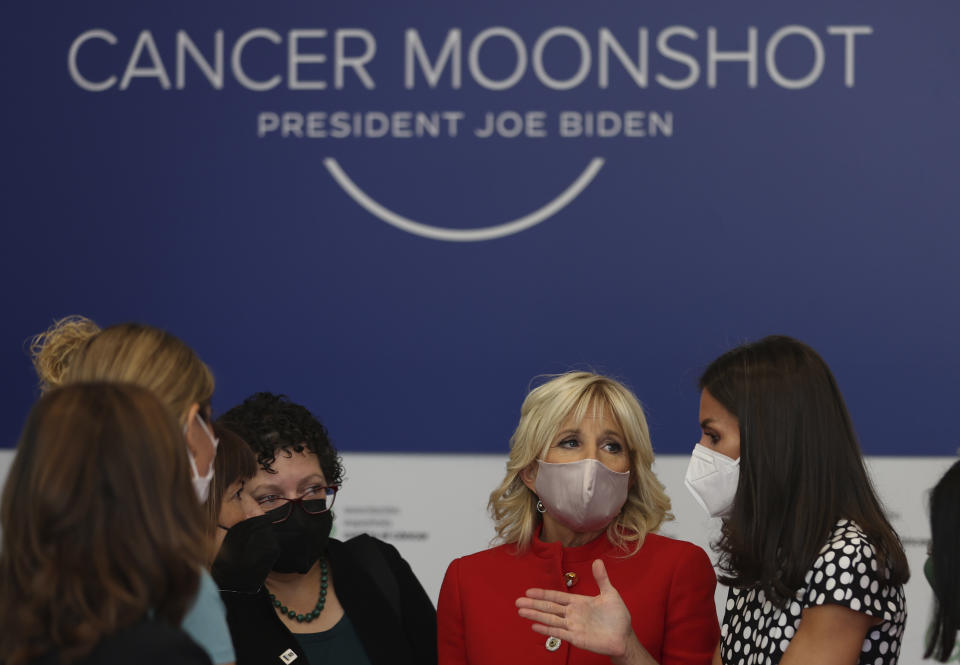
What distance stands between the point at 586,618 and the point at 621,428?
1.67 ft

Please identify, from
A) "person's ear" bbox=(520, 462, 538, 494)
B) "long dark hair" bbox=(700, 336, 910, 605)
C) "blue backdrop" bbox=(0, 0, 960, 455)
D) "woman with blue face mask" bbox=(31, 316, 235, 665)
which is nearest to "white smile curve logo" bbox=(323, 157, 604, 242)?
"blue backdrop" bbox=(0, 0, 960, 455)

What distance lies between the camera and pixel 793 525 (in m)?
2.16

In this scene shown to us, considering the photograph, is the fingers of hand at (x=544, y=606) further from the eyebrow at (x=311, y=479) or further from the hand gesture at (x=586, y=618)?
the eyebrow at (x=311, y=479)

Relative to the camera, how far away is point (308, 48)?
3863 mm

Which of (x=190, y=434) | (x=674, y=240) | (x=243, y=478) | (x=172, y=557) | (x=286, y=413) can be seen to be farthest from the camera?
(x=674, y=240)

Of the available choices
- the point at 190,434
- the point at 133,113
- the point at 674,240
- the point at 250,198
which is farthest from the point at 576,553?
the point at 133,113

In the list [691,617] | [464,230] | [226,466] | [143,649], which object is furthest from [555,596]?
[464,230]

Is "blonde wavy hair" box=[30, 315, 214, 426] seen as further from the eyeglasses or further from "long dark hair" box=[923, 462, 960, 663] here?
"long dark hair" box=[923, 462, 960, 663]

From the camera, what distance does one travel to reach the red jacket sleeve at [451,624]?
2.65m

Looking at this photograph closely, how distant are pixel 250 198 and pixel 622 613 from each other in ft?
6.96

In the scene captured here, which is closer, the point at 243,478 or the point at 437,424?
the point at 243,478

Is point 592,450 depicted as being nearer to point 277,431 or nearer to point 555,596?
point 555,596

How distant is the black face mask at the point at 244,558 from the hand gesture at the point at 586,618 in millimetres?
610

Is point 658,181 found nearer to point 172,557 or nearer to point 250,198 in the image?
point 250,198
